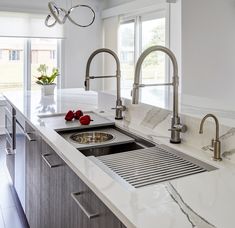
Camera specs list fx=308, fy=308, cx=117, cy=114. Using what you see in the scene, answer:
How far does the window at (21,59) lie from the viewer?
18.7 ft

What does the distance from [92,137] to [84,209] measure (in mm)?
886

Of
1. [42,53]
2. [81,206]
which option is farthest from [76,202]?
[42,53]

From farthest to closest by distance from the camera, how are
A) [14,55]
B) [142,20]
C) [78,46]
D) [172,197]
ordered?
[78,46], [14,55], [142,20], [172,197]

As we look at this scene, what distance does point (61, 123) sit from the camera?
6.97ft

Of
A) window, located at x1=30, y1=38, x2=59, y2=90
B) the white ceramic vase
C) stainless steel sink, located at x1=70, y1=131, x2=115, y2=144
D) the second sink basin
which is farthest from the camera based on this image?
window, located at x1=30, y1=38, x2=59, y2=90

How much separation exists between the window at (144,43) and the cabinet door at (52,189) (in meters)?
3.25

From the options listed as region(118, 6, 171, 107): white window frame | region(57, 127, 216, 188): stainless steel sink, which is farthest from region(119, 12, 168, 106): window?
region(57, 127, 216, 188): stainless steel sink

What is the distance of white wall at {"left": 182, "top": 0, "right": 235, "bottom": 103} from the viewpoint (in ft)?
13.9

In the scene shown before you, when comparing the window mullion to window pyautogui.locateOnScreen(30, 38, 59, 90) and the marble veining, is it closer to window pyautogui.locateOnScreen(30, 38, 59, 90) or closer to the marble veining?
A: window pyautogui.locateOnScreen(30, 38, 59, 90)

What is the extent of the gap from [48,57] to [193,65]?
3002mm

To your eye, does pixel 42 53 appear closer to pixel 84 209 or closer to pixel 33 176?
pixel 33 176

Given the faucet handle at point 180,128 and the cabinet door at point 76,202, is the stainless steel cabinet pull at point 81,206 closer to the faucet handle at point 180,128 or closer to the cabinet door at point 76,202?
the cabinet door at point 76,202

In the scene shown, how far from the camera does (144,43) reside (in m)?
5.38

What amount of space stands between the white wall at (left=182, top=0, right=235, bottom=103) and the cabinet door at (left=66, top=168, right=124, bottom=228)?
3061 millimetres
